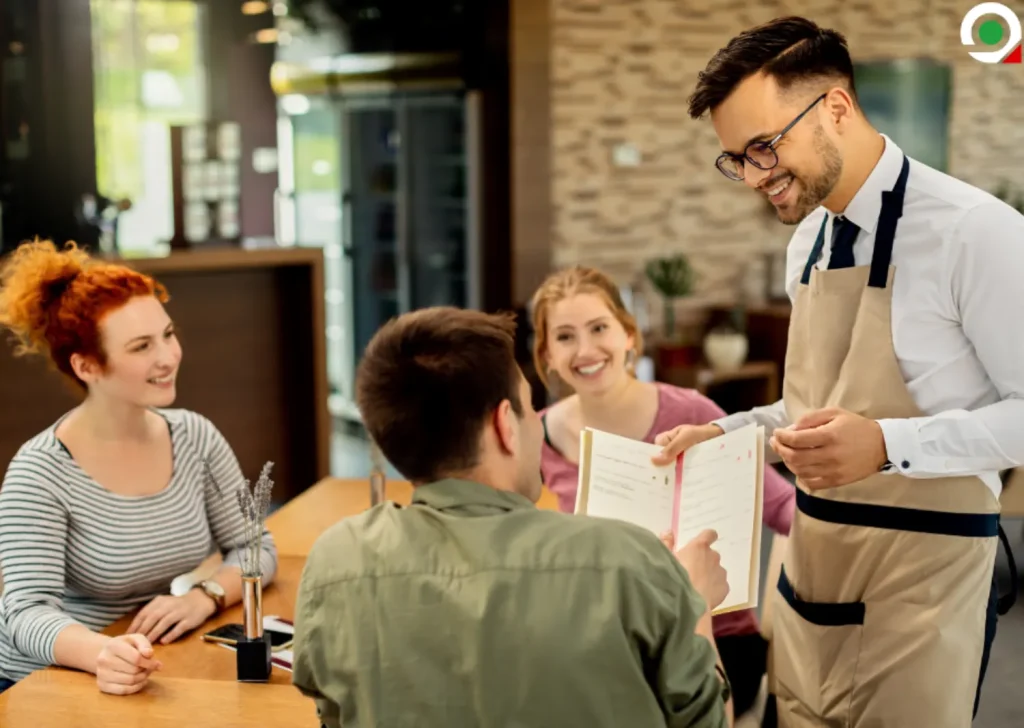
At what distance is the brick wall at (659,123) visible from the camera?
240 inches

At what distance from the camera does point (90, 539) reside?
7.14ft

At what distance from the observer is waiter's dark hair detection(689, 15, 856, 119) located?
175 centimetres

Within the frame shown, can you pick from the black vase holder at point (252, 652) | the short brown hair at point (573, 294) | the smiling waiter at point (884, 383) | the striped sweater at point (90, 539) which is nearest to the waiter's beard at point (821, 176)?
the smiling waiter at point (884, 383)

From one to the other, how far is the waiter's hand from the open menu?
0.11 m

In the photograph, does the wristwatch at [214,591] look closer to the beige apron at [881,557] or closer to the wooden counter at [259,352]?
the beige apron at [881,557]

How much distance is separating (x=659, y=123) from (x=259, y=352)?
8.09ft

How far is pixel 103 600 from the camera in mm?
2227

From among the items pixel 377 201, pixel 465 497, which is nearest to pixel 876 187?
pixel 465 497

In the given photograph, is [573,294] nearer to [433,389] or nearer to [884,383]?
[884,383]

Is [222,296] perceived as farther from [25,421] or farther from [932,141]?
[932,141]

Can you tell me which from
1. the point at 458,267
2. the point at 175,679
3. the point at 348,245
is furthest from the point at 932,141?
the point at 175,679

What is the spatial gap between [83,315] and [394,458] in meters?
1.17

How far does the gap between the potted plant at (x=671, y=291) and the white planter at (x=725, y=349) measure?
0.15 m

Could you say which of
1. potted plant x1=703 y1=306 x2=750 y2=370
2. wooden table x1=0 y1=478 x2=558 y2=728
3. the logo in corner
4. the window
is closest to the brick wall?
the logo in corner
